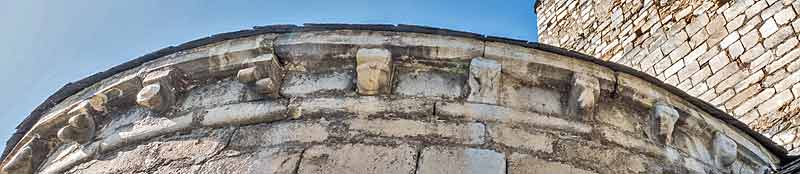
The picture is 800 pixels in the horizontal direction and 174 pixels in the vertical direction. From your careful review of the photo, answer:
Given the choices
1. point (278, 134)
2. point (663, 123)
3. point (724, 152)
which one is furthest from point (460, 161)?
point (724, 152)

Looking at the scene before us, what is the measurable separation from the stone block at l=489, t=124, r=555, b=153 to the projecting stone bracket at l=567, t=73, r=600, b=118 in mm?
284

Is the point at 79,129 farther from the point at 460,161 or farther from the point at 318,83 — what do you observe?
the point at 460,161

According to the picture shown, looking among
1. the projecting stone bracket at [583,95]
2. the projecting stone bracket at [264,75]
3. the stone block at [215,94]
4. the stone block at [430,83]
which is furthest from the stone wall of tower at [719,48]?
the stone block at [215,94]

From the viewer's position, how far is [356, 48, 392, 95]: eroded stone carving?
361 cm

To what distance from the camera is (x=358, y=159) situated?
10.5 feet

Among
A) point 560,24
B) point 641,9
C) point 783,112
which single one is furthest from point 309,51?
point 560,24

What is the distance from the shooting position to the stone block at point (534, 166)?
3.24 meters

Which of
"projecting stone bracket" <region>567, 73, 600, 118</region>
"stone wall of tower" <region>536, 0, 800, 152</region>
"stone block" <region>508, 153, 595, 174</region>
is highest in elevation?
"stone wall of tower" <region>536, 0, 800, 152</region>

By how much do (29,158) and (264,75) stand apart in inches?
47.6

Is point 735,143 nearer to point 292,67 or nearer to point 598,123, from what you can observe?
point 598,123

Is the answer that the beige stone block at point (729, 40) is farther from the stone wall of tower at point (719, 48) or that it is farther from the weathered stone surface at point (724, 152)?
the weathered stone surface at point (724, 152)

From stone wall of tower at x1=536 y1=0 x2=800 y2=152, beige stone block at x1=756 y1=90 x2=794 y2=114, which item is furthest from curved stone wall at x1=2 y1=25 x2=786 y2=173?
stone wall of tower at x1=536 y1=0 x2=800 y2=152

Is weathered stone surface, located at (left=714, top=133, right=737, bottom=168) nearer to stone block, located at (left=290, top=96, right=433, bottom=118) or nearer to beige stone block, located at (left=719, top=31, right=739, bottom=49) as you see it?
stone block, located at (left=290, top=96, right=433, bottom=118)

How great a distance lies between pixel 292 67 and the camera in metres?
3.84
